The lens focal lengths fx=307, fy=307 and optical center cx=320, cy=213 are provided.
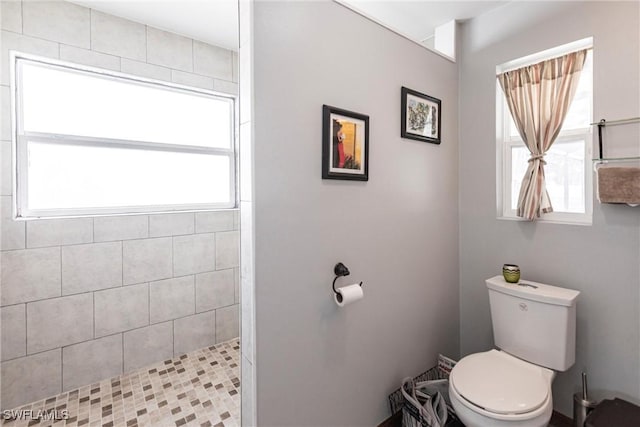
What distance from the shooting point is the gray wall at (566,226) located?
1603 millimetres

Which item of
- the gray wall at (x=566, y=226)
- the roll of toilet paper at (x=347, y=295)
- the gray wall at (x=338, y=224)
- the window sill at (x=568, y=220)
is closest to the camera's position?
the gray wall at (x=338, y=224)

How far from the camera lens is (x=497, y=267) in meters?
2.14

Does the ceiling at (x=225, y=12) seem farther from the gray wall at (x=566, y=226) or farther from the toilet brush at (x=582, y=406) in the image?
the toilet brush at (x=582, y=406)

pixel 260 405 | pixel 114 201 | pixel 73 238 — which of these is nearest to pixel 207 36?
pixel 114 201

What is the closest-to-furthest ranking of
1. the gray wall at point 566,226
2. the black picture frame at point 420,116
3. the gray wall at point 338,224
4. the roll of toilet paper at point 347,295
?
the gray wall at point 338,224
the roll of toilet paper at point 347,295
the gray wall at point 566,226
the black picture frame at point 420,116

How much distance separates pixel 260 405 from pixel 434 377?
1325mm

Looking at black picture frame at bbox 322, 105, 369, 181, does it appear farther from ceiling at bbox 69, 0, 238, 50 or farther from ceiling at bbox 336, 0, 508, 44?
ceiling at bbox 69, 0, 238, 50

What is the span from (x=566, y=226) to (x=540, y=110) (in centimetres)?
72

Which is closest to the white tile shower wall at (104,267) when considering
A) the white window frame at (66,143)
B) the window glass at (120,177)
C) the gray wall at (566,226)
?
the white window frame at (66,143)

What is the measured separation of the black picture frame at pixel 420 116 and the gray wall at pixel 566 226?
0.33 m

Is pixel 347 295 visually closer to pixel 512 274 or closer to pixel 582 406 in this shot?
pixel 512 274

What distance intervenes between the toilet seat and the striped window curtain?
0.87m

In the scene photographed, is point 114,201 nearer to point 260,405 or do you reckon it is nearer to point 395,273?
point 260,405

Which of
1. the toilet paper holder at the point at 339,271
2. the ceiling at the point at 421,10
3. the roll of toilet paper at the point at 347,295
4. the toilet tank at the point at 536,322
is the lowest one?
the toilet tank at the point at 536,322
